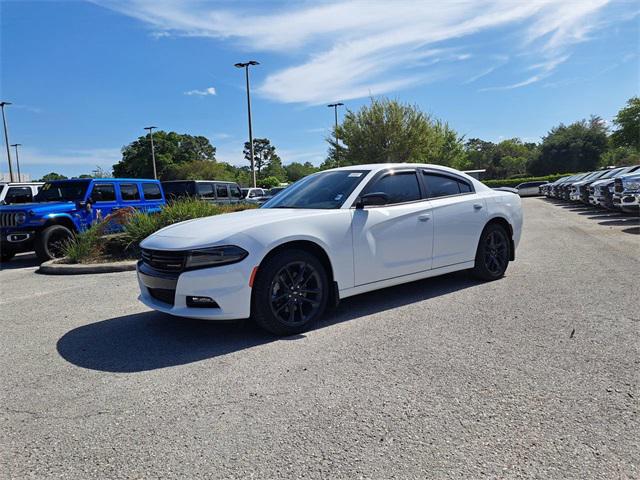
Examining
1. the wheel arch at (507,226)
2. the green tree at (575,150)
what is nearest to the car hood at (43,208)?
the wheel arch at (507,226)

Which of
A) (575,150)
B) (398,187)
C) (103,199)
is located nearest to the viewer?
(398,187)

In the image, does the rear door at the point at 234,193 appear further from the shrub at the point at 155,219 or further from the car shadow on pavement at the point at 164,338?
the car shadow on pavement at the point at 164,338

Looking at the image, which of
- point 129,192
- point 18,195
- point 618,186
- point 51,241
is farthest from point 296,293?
point 18,195

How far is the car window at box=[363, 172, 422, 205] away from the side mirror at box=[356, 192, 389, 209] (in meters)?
0.26

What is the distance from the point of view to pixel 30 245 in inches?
384

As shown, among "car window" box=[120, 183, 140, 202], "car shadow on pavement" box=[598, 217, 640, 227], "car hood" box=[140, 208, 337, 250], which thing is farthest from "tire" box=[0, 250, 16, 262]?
"car shadow on pavement" box=[598, 217, 640, 227]

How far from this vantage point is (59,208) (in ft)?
33.7

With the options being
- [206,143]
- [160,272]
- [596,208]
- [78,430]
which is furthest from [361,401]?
[206,143]

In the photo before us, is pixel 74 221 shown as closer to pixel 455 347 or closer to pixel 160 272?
pixel 160 272

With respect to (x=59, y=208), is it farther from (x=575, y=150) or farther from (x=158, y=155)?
(x=158, y=155)

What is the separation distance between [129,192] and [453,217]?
957cm

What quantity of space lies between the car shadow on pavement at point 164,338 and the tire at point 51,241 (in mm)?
5858

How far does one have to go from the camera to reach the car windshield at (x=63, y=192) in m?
11.0

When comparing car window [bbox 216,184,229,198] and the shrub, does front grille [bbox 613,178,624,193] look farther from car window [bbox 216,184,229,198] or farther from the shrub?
car window [bbox 216,184,229,198]
